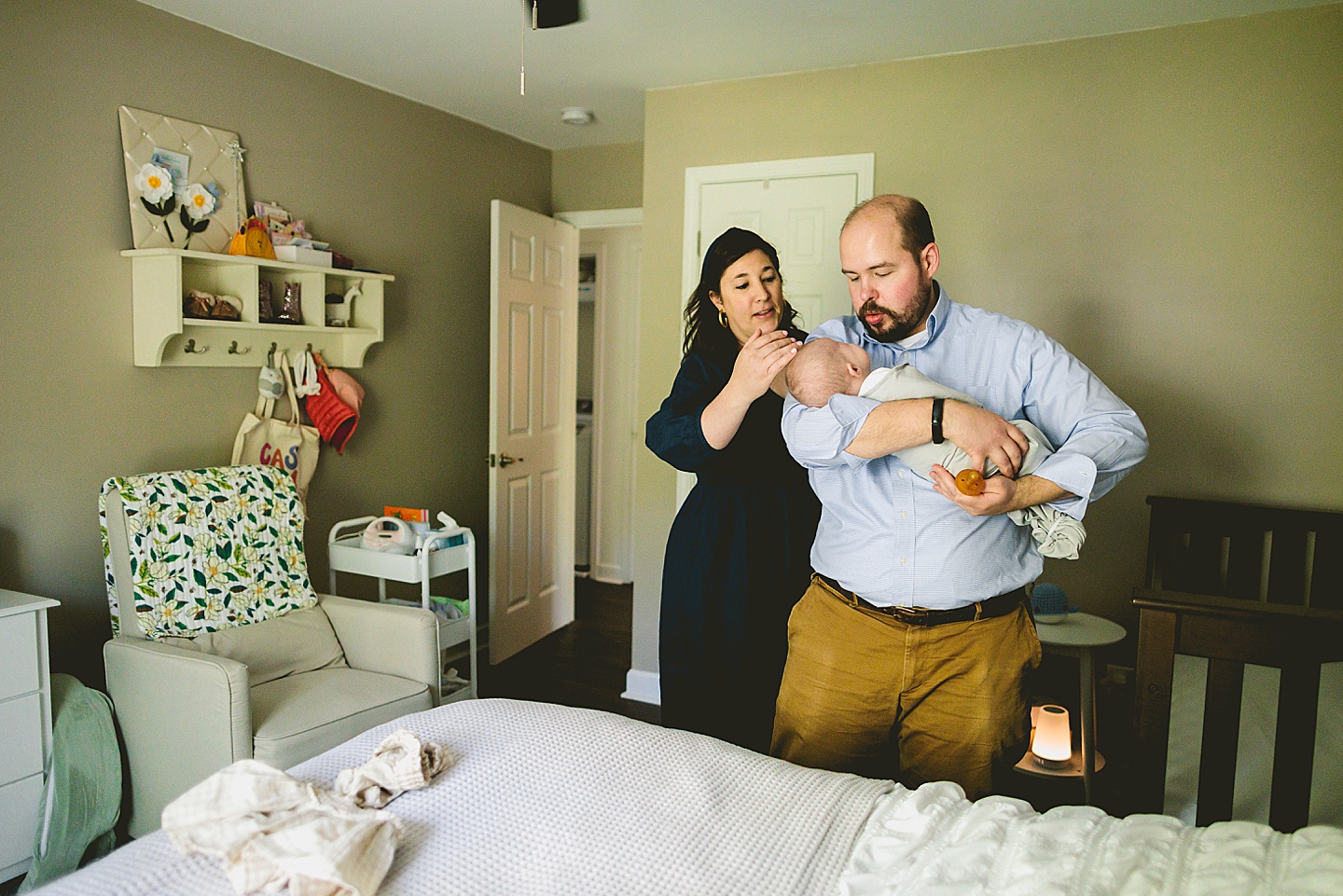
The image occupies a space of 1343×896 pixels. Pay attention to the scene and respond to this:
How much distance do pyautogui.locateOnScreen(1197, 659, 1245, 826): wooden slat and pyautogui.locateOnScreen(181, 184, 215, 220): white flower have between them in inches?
118

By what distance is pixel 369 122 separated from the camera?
3580mm

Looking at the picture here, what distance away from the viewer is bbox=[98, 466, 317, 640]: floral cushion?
248 cm

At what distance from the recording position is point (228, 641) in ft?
8.41

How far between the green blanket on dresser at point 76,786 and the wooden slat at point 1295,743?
2595 mm

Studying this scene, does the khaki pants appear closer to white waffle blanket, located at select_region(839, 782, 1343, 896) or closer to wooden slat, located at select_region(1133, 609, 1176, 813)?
wooden slat, located at select_region(1133, 609, 1176, 813)

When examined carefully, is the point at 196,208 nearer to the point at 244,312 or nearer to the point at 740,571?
the point at 244,312

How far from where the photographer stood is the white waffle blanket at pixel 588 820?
3.61 feet

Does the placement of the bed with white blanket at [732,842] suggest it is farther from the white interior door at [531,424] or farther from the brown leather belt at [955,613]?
the white interior door at [531,424]

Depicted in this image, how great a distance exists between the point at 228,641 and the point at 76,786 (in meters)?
0.48

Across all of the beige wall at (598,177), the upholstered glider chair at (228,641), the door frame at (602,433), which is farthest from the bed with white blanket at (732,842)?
the door frame at (602,433)

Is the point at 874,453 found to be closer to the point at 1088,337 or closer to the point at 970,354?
the point at 970,354

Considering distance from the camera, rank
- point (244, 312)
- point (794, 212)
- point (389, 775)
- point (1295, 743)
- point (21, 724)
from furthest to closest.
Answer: point (794, 212) → point (244, 312) → point (21, 724) → point (1295, 743) → point (389, 775)

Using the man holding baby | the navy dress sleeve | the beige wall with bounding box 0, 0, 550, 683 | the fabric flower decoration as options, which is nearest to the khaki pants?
the man holding baby

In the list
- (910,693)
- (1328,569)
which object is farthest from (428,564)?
(1328,569)
